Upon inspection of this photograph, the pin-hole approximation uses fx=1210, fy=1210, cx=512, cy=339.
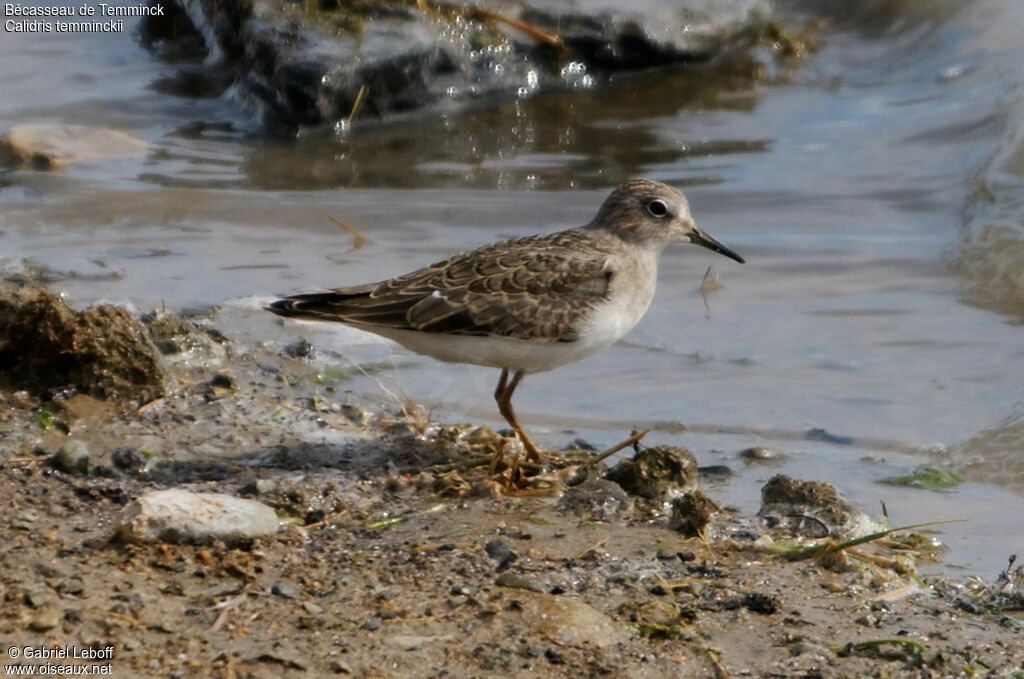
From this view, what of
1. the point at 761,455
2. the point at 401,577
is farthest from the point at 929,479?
the point at 401,577

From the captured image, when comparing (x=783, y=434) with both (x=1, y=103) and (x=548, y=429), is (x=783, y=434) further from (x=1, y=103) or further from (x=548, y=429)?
(x=1, y=103)

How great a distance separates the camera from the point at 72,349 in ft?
17.2

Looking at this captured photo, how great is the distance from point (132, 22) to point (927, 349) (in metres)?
10.1

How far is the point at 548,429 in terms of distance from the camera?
5.94 meters

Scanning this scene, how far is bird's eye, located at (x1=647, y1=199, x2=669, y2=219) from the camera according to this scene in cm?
605

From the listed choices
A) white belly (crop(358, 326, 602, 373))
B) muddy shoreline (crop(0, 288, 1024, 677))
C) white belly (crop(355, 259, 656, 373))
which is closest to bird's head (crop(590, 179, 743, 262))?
white belly (crop(355, 259, 656, 373))

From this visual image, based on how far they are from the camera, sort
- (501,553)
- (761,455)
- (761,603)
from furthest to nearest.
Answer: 1. (761,455)
2. (501,553)
3. (761,603)

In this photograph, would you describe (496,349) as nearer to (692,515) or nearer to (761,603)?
(692,515)

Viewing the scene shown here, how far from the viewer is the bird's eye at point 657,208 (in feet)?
19.8

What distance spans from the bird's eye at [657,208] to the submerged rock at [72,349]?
2.49m

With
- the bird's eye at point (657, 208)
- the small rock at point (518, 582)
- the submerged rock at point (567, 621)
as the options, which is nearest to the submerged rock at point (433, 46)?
the bird's eye at point (657, 208)

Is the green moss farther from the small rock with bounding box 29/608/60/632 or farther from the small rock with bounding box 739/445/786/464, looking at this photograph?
the small rock with bounding box 29/608/60/632

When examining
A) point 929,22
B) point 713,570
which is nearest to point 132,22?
point 929,22

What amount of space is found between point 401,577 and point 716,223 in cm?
563
